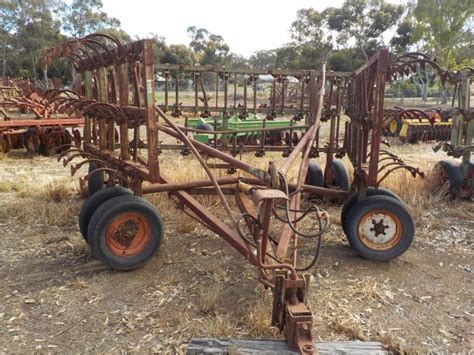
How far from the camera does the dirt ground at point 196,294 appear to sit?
3.21 m

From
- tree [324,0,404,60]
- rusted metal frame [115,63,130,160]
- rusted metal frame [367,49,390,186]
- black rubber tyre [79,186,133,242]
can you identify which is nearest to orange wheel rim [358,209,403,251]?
rusted metal frame [367,49,390,186]

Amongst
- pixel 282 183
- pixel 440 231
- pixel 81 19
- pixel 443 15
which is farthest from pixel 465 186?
pixel 81 19

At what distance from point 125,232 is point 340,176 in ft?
11.4

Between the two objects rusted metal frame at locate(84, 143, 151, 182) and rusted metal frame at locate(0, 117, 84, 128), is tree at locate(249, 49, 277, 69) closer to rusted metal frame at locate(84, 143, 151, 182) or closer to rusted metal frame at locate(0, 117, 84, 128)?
rusted metal frame at locate(0, 117, 84, 128)

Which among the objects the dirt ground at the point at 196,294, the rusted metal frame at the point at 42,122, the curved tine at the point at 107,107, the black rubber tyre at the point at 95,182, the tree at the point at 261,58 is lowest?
the dirt ground at the point at 196,294

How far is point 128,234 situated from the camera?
13.5 ft

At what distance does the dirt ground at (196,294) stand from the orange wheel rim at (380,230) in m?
0.21

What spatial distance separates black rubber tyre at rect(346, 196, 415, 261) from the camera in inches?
175

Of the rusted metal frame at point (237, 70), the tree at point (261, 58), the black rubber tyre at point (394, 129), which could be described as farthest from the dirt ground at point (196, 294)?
the tree at point (261, 58)

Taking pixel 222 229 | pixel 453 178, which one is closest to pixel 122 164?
pixel 222 229

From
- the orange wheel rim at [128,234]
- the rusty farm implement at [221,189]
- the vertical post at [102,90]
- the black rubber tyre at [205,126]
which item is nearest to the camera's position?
the rusty farm implement at [221,189]

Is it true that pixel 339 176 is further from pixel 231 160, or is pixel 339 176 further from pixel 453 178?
pixel 231 160

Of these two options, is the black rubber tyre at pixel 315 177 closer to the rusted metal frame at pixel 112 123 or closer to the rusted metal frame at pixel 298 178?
the rusted metal frame at pixel 298 178

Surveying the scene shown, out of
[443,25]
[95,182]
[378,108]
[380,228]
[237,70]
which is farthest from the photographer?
[443,25]
